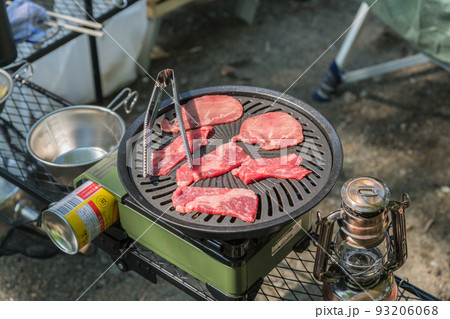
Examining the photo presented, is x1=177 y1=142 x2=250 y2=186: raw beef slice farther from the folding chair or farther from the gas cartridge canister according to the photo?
the folding chair

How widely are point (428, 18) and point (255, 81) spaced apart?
1.12 meters

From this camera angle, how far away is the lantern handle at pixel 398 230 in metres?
1.21

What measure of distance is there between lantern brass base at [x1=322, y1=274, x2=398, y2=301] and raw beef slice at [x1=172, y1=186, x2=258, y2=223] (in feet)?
1.02

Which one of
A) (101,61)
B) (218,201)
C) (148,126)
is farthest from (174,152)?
(101,61)

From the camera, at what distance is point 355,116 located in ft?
9.63

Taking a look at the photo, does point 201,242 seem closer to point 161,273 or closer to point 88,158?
point 161,273

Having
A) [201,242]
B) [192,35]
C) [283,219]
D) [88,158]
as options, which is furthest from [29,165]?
[192,35]

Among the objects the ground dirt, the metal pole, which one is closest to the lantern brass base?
the ground dirt

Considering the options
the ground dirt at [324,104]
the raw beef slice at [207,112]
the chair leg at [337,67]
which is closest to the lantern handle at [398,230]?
the raw beef slice at [207,112]

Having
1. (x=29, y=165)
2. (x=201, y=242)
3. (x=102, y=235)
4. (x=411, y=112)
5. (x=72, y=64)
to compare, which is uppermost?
(x=201, y=242)

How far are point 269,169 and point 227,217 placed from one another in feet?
0.55

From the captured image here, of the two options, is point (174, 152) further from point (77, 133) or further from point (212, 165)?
point (77, 133)

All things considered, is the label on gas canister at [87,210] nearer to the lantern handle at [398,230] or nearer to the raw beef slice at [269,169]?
the raw beef slice at [269,169]

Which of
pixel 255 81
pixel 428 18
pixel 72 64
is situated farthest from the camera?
pixel 255 81
